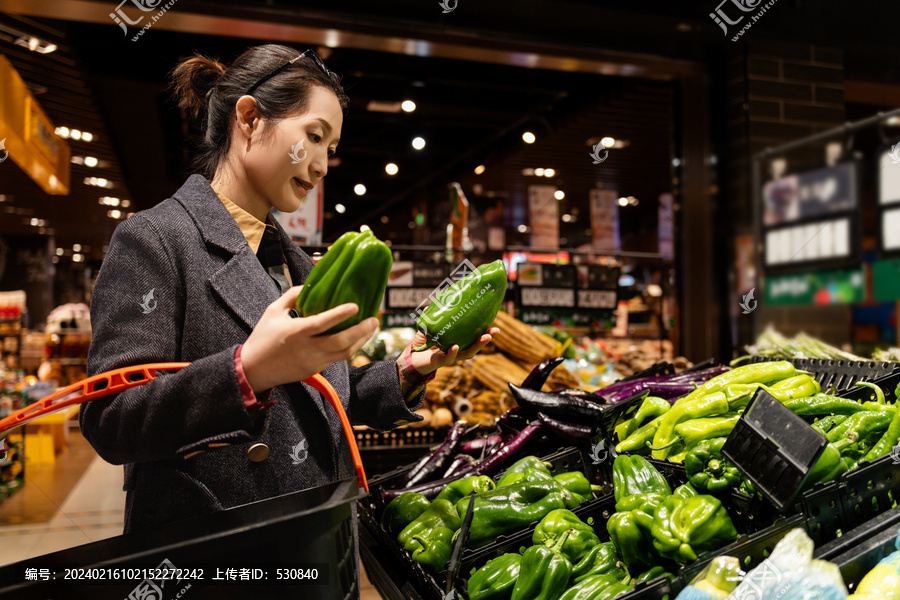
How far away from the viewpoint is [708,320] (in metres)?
4.53

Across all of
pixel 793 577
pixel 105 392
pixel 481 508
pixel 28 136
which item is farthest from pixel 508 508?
pixel 28 136

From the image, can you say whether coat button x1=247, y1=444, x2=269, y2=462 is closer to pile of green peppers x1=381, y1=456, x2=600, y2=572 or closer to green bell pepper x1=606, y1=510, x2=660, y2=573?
pile of green peppers x1=381, y1=456, x2=600, y2=572

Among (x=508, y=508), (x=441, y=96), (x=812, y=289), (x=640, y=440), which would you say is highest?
(x=441, y=96)

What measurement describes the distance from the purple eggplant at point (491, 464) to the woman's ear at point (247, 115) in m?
1.17

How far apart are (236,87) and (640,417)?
55.6 inches

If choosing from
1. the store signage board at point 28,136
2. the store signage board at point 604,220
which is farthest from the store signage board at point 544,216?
the store signage board at point 28,136

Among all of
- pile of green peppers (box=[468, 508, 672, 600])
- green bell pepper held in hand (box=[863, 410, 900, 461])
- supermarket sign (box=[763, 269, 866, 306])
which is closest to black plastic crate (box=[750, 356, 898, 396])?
green bell pepper held in hand (box=[863, 410, 900, 461])

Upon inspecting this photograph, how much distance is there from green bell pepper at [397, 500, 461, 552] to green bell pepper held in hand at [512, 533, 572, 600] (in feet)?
1.10

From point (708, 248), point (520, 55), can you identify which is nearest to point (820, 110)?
point (708, 248)

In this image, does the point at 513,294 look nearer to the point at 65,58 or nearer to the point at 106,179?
the point at 65,58

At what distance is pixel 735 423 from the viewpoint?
59.8 inches

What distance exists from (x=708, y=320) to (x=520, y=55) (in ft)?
7.70

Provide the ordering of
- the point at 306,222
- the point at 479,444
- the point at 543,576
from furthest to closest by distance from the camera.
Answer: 1. the point at 306,222
2. the point at 479,444
3. the point at 543,576

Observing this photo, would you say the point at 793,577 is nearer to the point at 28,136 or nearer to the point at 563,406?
the point at 563,406
